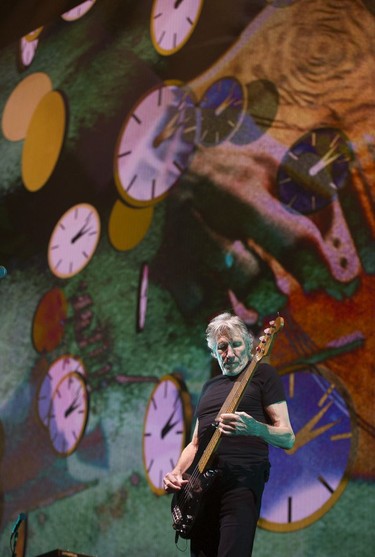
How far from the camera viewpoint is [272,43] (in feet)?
15.9

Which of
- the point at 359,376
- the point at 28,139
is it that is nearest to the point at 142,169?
the point at 28,139

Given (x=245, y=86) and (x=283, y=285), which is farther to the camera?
(x=245, y=86)

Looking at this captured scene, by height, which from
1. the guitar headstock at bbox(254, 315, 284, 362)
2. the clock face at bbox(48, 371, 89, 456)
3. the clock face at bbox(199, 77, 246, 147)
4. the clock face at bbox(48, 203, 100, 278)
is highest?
the guitar headstock at bbox(254, 315, 284, 362)

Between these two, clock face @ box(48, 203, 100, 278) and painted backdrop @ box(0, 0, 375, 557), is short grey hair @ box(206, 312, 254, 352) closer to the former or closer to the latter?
painted backdrop @ box(0, 0, 375, 557)

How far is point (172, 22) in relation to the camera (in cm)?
543

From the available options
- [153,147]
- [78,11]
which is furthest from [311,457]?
[78,11]

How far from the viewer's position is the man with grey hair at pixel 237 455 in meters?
2.97

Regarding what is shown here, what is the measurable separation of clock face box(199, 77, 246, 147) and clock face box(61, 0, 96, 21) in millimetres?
1392

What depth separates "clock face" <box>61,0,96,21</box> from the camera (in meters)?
6.01

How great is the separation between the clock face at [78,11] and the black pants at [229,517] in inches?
153

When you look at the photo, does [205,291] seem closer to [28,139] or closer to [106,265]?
[106,265]

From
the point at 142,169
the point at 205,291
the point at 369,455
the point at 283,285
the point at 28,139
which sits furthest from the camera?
the point at 28,139

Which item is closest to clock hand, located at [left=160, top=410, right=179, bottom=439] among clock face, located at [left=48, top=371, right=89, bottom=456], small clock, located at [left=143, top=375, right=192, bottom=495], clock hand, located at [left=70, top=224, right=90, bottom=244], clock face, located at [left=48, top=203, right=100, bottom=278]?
small clock, located at [left=143, top=375, right=192, bottom=495]

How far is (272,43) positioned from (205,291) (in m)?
1.37
